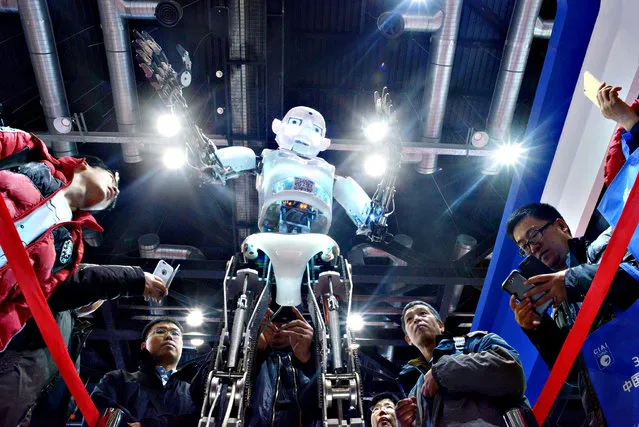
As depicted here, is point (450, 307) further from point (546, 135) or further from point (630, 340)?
point (630, 340)

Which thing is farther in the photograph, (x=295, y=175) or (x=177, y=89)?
(x=295, y=175)

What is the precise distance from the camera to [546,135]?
3457 millimetres

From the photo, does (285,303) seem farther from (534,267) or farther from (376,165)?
(534,267)

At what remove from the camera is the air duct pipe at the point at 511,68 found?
4039mm

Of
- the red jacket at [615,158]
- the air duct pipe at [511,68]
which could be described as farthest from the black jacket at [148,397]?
the air duct pipe at [511,68]

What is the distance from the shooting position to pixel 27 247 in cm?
205

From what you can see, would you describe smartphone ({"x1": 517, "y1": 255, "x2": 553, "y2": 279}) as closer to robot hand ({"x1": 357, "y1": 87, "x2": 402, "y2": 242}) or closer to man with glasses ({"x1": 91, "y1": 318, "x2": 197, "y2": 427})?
robot hand ({"x1": 357, "y1": 87, "x2": 402, "y2": 242})

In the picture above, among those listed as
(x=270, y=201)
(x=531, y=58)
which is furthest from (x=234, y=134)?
(x=531, y=58)

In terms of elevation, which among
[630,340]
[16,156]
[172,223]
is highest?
[172,223]

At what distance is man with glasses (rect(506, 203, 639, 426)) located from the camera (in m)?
1.96

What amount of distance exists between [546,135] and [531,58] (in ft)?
8.44

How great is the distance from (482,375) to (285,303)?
55.4 inches

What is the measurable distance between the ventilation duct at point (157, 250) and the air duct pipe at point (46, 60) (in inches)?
53.4

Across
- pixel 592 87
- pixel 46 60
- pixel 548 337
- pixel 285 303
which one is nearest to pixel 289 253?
pixel 285 303
